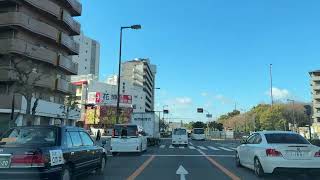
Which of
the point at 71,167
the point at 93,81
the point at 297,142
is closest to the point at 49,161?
the point at 71,167

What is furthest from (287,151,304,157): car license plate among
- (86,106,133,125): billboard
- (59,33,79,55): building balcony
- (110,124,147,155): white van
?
(86,106,133,125): billboard

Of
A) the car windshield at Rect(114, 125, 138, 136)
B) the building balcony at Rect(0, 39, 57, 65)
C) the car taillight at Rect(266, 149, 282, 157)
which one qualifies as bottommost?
the car taillight at Rect(266, 149, 282, 157)

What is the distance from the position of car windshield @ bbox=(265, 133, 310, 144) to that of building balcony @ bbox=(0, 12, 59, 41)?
3251 centimetres

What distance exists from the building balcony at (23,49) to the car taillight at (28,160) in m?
33.3

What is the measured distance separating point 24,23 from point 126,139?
21467 millimetres

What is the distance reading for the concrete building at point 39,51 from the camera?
4106 cm

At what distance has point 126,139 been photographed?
Result: 25641mm

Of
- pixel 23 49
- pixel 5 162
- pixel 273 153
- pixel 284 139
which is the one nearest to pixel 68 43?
pixel 23 49

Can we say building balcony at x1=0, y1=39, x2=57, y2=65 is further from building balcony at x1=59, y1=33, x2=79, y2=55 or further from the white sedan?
the white sedan

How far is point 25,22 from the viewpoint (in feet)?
138

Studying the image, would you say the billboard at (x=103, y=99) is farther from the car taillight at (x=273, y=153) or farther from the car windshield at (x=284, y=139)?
the car taillight at (x=273, y=153)

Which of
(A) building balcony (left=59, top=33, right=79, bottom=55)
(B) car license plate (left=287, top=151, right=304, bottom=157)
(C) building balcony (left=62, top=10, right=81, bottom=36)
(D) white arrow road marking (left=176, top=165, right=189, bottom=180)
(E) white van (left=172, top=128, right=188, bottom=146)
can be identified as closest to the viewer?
(B) car license plate (left=287, top=151, right=304, bottom=157)

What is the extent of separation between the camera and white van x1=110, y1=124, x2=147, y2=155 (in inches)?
1005

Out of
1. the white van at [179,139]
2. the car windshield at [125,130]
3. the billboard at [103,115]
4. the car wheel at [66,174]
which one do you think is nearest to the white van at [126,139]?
the car windshield at [125,130]
